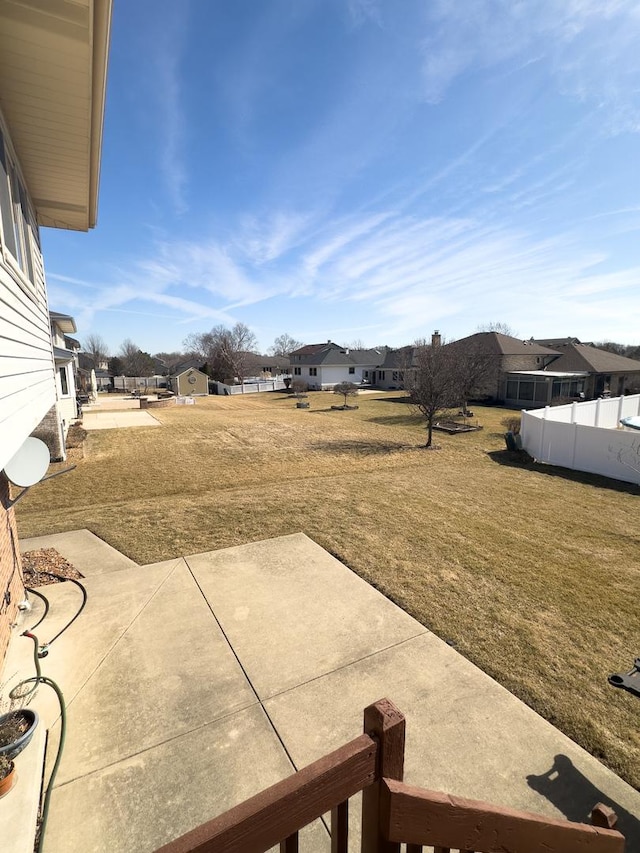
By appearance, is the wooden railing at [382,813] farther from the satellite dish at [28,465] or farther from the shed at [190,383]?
the shed at [190,383]

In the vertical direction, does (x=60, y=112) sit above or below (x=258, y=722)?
above

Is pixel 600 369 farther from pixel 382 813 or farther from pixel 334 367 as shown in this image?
pixel 382 813

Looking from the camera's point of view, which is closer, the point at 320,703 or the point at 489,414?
the point at 320,703

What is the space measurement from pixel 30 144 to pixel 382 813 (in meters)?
7.28

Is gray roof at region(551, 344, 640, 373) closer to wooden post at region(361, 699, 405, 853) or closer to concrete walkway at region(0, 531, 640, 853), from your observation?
concrete walkway at region(0, 531, 640, 853)

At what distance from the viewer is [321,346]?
54.7 m

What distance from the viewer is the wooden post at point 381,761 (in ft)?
4.53

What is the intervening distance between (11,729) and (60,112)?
19.4 feet

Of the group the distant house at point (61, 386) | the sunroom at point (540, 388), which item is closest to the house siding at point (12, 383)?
the distant house at point (61, 386)

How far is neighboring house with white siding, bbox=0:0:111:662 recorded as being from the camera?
314cm

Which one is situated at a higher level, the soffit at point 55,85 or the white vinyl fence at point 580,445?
the soffit at point 55,85

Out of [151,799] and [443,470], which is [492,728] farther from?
[443,470]

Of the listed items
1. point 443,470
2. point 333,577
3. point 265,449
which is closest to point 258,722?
point 333,577

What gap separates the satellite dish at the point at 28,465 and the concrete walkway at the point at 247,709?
1.63 m
